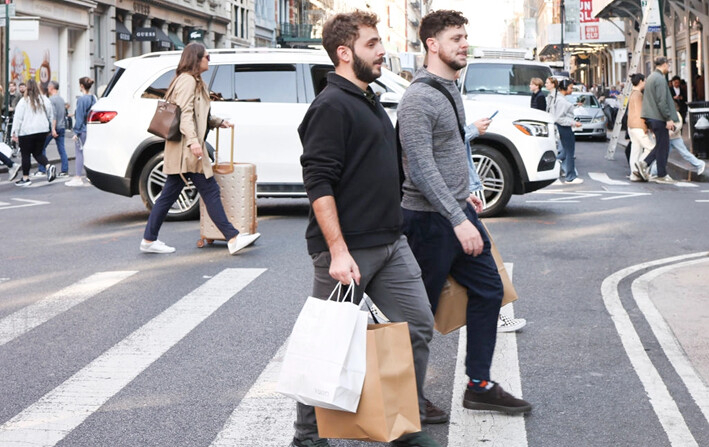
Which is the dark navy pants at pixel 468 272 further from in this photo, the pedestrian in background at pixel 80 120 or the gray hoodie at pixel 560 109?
the pedestrian in background at pixel 80 120

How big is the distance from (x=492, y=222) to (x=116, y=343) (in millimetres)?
6158

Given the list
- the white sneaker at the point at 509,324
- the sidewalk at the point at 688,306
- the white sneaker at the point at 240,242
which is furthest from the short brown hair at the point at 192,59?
the sidewalk at the point at 688,306

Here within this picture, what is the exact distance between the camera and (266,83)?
1195 centimetres

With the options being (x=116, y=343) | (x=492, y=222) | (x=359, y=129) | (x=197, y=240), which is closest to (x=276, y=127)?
(x=197, y=240)

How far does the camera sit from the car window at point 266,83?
39.0 feet

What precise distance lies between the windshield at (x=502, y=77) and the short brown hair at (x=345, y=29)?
1510cm

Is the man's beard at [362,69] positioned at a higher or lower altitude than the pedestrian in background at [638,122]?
lower

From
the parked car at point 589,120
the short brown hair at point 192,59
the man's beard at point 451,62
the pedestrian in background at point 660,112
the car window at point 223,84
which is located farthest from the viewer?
the parked car at point 589,120

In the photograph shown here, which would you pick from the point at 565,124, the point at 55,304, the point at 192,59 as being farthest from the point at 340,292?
the point at 565,124

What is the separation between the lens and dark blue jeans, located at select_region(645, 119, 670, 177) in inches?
642

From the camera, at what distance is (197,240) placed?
1044 centimetres

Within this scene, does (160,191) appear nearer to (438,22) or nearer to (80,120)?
(80,120)

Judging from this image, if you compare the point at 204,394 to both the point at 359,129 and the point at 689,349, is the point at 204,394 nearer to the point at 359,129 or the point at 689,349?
the point at 359,129

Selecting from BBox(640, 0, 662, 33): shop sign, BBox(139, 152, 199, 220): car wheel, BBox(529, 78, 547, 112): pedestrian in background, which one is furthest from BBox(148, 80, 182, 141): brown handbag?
BBox(640, 0, 662, 33): shop sign
